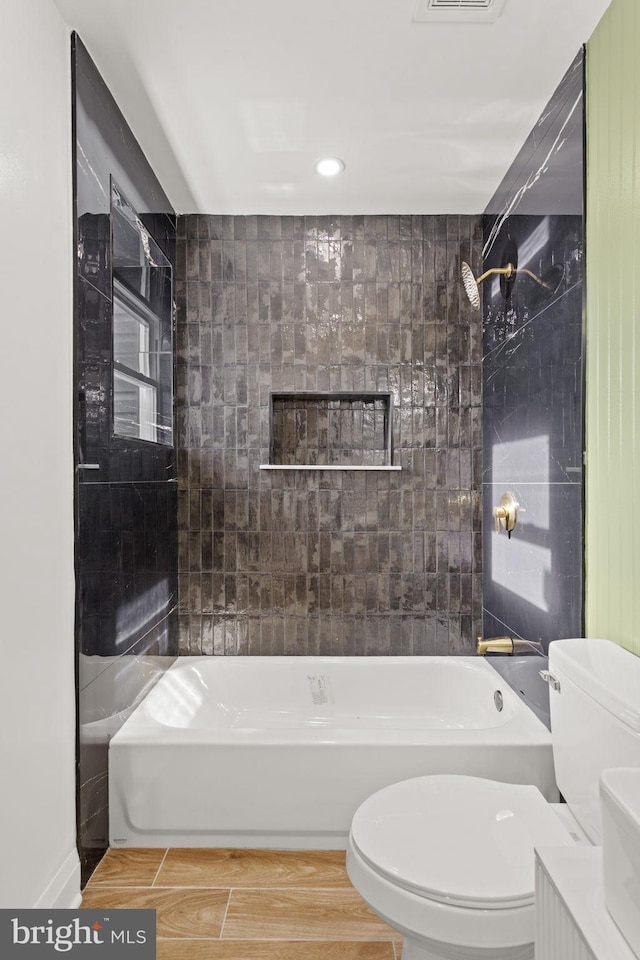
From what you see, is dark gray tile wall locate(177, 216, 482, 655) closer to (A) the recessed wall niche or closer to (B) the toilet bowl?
(A) the recessed wall niche

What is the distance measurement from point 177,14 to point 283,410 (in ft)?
5.23

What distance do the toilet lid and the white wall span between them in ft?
2.63

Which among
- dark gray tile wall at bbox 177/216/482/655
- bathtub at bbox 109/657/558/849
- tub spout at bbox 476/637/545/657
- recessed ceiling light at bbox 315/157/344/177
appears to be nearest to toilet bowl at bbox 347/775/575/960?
bathtub at bbox 109/657/558/849

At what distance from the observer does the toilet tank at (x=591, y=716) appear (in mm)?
1286

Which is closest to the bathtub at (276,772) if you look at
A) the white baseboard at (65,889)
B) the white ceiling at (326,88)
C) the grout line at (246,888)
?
the grout line at (246,888)

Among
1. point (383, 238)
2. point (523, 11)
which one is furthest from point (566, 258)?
point (383, 238)

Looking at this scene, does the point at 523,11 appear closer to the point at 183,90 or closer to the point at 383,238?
the point at 183,90

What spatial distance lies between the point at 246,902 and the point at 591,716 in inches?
45.3

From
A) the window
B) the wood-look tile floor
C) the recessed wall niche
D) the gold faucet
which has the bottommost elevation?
the wood-look tile floor

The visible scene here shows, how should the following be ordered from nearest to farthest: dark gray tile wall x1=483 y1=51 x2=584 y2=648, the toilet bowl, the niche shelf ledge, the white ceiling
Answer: the toilet bowl < the white ceiling < dark gray tile wall x1=483 y1=51 x2=584 y2=648 < the niche shelf ledge

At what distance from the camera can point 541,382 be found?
6.87 ft

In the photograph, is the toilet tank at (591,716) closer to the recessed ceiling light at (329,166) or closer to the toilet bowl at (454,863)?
the toilet bowl at (454,863)

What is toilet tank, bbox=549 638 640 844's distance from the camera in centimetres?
129

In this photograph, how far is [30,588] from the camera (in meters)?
1.52
